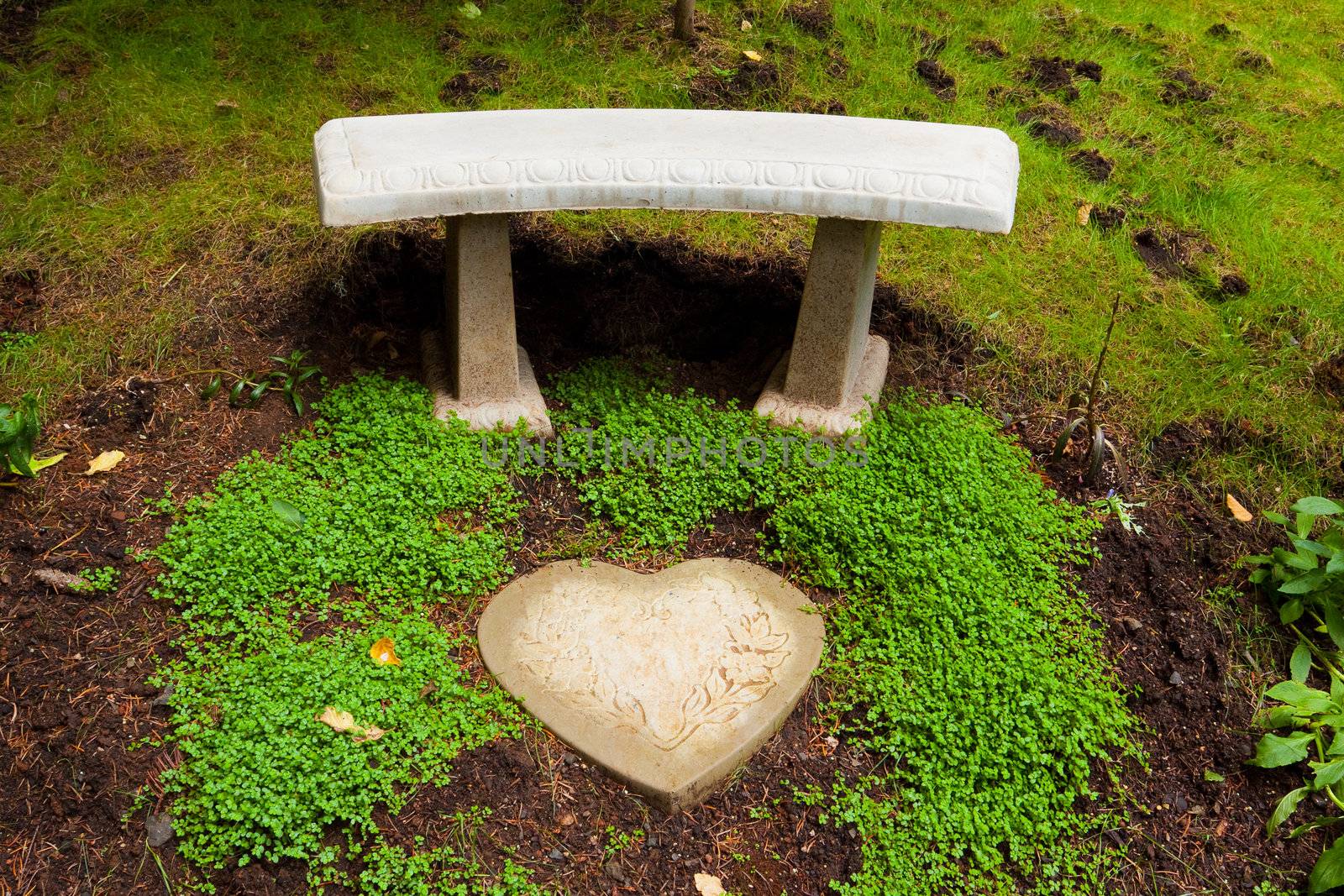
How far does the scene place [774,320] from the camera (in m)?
4.25

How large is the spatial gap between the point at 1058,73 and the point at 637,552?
3832 millimetres

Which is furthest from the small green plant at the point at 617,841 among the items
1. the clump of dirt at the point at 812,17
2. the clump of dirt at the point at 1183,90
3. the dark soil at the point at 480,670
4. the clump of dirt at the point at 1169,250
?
the clump of dirt at the point at 1183,90

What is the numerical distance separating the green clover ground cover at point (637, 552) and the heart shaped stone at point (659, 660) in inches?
4.7

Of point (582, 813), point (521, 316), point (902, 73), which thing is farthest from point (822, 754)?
point (902, 73)

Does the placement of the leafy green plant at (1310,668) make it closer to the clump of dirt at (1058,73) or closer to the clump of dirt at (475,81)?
the clump of dirt at (1058,73)

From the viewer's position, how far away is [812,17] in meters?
5.62

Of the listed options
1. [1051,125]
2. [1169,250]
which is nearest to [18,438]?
[1169,250]

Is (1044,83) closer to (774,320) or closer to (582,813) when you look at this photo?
(774,320)

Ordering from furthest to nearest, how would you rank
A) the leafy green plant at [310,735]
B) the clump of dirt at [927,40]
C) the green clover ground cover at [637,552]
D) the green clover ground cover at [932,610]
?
the clump of dirt at [927,40] → the green clover ground cover at [932,610] → the green clover ground cover at [637,552] → the leafy green plant at [310,735]

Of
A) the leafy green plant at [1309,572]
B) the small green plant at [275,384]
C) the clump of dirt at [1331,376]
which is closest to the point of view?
the leafy green plant at [1309,572]

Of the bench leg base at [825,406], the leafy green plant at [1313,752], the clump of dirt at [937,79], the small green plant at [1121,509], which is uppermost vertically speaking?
the clump of dirt at [937,79]

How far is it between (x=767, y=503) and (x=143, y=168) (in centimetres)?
321

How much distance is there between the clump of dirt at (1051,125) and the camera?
5129mm

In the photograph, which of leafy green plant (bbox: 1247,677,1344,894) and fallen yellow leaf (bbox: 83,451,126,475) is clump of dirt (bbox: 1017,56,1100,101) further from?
fallen yellow leaf (bbox: 83,451,126,475)
